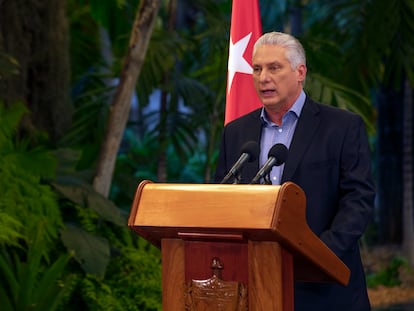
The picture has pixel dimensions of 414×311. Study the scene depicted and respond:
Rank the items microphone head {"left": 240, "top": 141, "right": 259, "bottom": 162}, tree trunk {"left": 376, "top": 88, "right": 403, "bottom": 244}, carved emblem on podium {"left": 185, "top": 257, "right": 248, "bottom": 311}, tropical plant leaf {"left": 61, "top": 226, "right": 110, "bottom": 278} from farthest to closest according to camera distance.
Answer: tree trunk {"left": 376, "top": 88, "right": 403, "bottom": 244} < tropical plant leaf {"left": 61, "top": 226, "right": 110, "bottom": 278} < microphone head {"left": 240, "top": 141, "right": 259, "bottom": 162} < carved emblem on podium {"left": 185, "top": 257, "right": 248, "bottom": 311}

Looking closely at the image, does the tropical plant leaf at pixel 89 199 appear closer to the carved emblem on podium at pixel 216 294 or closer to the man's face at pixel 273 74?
the man's face at pixel 273 74

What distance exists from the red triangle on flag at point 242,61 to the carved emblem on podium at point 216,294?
2947 millimetres

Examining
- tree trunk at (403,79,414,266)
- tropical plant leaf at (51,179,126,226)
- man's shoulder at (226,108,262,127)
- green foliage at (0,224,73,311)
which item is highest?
man's shoulder at (226,108,262,127)

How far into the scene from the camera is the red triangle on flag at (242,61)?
5.97 meters

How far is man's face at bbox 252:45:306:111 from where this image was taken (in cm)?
328

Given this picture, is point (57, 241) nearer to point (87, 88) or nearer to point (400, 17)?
point (87, 88)

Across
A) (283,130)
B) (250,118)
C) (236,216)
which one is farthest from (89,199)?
(236,216)

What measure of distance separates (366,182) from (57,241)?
13.8 ft

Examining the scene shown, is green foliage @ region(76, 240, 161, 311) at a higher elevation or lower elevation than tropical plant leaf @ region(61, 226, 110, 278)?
lower

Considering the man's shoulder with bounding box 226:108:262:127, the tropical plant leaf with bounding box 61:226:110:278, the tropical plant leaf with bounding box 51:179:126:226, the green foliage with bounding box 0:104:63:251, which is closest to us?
the man's shoulder with bounding box 226:108:262:127

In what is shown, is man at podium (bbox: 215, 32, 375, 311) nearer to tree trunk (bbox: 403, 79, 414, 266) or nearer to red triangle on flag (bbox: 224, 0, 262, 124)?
red triangle on flag (bbox: 224, 0, 262, 124)

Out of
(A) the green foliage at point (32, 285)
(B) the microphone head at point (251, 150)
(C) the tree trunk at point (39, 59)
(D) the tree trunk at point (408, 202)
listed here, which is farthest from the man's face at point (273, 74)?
(D) the tree trunk at point (408, 202)

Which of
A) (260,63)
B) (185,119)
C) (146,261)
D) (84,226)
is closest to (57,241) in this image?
(84,226)

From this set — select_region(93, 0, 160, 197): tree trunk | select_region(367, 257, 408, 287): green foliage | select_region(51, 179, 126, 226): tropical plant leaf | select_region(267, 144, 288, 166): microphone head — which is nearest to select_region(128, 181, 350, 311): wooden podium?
select_region(267, 144, 288, 166): microphone head
